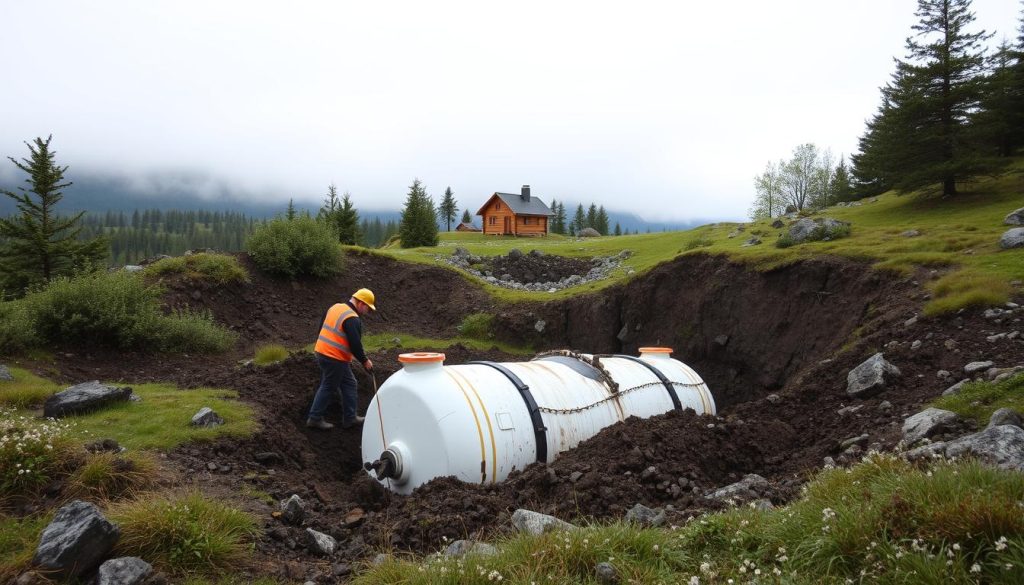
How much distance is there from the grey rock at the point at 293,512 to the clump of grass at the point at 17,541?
2.06 m

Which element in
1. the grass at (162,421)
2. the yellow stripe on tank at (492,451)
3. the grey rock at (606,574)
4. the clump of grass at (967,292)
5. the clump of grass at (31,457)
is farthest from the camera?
the clump of grass at (967,292)

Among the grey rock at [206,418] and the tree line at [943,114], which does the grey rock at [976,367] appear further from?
the tree line at [943,114]

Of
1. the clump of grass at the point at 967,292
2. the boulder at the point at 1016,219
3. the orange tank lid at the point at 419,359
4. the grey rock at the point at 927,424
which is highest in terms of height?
the boulder at the point at 1016,219

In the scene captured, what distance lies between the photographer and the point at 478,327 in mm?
19781

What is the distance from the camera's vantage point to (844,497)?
4.38 meters

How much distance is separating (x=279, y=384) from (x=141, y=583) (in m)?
7.08

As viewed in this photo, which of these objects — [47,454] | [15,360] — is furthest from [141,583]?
[15,360]

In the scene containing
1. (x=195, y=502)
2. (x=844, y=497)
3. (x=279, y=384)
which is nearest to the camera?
(x=844, y=497)

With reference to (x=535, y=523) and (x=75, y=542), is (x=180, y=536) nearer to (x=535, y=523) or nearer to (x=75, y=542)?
(x=75, y=542)

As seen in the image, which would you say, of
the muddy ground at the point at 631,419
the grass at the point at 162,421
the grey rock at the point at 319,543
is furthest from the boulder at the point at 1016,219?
the grass at the point at 162,421

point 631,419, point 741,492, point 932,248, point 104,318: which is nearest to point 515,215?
point 932,248

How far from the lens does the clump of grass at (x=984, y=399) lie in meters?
6.50

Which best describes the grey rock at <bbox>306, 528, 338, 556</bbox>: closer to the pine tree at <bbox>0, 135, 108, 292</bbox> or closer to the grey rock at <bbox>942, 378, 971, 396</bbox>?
the grey rock at <bbox>942, 378, 971, 396</bbox>

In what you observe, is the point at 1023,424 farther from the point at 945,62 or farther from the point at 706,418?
the point at 945,62
